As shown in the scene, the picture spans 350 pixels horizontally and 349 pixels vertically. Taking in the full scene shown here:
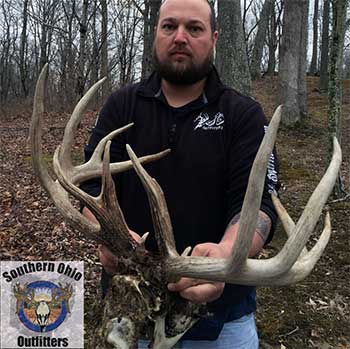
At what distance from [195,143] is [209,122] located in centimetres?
14

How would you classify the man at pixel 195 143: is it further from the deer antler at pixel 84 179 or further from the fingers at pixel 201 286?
the fingers at pixel 201 286

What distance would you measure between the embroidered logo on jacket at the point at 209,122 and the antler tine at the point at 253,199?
32.2 inches

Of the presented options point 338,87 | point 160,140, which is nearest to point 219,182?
point 160,140

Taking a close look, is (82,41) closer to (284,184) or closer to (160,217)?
(284,184)

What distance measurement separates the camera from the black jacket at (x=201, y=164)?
264 cm

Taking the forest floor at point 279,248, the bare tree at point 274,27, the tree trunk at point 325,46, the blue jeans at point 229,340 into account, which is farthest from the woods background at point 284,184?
the bare tree at point 274,27

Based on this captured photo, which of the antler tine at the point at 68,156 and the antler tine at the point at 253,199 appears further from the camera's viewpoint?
the antler tine at the point at 68,156

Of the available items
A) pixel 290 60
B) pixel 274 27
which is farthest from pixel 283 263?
pixel 274 27

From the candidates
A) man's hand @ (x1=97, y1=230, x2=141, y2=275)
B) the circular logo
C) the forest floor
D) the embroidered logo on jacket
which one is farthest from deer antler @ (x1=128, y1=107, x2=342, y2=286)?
the forest floor

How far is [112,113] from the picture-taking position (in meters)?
2.86

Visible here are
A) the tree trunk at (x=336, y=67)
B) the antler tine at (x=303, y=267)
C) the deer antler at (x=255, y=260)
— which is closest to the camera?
the deer antler at (x=255, y=260)

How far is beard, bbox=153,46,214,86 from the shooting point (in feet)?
8.84

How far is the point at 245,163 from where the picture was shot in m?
2.56

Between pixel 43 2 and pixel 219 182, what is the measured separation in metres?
29.6
